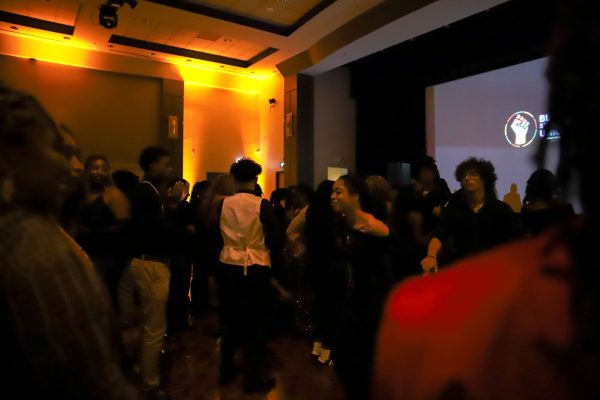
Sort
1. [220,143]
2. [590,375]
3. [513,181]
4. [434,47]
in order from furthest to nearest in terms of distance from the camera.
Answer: [220,143] < [434,47] < [513,181] < [590,375]

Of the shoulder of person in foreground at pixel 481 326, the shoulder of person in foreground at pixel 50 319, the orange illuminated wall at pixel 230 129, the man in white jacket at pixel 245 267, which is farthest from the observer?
the orange illuminated wall at pixel 230 129

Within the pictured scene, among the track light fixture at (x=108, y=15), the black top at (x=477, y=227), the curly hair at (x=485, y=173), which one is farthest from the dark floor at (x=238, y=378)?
the track light fixture at (x=108, y=15)

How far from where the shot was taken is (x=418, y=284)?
0.54 m

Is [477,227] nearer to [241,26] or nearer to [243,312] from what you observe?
[243,312]

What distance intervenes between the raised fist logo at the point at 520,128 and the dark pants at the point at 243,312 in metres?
5.46

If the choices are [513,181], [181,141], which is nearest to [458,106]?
[513,181]

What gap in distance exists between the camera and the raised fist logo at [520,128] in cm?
659

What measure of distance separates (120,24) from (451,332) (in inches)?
361

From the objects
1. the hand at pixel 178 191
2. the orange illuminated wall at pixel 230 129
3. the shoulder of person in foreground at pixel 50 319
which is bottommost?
the shoulder of person in foreground at pixel 50 319

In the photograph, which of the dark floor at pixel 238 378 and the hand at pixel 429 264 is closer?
the hand at pixel 429 264

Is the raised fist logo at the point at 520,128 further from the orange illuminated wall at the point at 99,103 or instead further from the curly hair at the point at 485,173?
the orange illuminated wall at the point at 99,103

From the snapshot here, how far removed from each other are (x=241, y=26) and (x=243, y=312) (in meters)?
6.06

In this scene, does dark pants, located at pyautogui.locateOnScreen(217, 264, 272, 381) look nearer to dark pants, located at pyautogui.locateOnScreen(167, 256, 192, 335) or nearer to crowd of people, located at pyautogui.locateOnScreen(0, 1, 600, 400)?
crowd of people, located at pyautogui.locateOnScreen(0, 1, 600, 400)

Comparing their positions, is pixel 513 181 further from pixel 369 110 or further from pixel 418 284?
pixel 418 284
